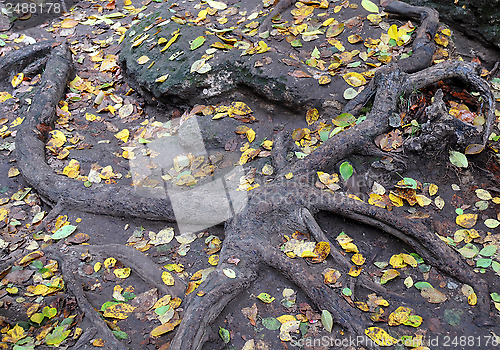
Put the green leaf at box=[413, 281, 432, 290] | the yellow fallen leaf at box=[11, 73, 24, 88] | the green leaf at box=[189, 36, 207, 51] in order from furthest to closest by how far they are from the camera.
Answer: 1. the yellow fallen leaf at box=[11, 73, 24, 88]
2. the green leaf at box=[189, 36, 207, 51]
3. the green leaf at box=[413, 281, 432, 290]

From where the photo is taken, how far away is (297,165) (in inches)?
113

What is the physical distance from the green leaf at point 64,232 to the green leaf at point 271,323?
5.40 feet

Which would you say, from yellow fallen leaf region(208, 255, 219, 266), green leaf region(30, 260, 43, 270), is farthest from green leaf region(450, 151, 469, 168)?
green leaf region(30, 260, 43, 270)

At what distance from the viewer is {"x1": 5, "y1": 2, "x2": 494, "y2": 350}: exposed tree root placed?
7.48 ft

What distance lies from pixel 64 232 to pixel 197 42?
2236 mm

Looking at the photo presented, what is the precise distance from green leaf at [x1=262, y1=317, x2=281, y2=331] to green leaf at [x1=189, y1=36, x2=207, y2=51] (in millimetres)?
2782

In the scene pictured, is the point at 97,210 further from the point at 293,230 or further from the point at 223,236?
the point at 293,230

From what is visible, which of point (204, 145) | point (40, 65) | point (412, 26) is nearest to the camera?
point (204, 145)

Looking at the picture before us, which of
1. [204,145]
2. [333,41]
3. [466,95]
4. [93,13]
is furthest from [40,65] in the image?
[466,95]

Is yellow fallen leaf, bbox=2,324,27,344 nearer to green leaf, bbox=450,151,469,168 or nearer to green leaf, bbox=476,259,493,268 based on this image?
green leaf, bbox=476,259,493,268

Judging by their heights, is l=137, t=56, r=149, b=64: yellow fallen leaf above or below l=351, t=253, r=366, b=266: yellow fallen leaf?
above

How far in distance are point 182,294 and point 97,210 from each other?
1.07 meters

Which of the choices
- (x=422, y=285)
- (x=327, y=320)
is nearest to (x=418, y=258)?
(x=422, y=285)

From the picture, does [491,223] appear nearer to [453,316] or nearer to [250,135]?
[453,316]
